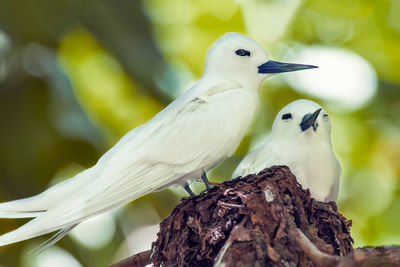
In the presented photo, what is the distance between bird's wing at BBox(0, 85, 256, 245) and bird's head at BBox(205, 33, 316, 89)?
183 millimetres

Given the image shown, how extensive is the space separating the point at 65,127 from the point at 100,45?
92 cm

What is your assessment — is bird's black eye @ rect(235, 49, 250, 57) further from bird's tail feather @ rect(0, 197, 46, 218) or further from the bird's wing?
bird's tail feather @ rect(0, 197, 46, 218)

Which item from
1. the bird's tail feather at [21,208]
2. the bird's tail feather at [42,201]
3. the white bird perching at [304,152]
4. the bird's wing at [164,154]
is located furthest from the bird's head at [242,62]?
the bird's tail feather at [21,208]

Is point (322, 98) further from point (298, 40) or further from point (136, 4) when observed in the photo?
point (136, 4)

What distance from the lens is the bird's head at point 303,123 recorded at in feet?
14.8

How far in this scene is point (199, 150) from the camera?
12.7 ft

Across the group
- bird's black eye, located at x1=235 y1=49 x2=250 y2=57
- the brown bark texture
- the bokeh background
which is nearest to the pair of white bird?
bird's black eye, located at x1=235 y1=49 x2=250 y2=57

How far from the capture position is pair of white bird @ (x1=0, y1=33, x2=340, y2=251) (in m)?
3.63


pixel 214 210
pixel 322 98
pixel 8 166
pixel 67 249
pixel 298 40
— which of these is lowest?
pixel 214 210

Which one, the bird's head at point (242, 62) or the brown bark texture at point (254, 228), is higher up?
the bird's head at point (242, 62)

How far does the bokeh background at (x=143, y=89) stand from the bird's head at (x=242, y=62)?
6.76 feet

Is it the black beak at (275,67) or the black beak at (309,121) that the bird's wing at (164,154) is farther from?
the black beak at (309,121)

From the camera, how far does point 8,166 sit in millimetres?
5965

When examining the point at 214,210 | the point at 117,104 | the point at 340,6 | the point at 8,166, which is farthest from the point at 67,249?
the point at 340,6
